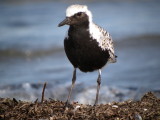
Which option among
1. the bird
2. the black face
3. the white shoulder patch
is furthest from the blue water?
the black face

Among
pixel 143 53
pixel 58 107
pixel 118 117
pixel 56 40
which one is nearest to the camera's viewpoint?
pixel 118 117

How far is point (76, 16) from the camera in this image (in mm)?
7590

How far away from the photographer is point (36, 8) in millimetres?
22203

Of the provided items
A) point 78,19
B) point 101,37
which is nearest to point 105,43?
point 101,37

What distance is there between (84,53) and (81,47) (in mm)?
118

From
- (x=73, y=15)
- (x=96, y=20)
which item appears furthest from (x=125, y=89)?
(x=96, y=20)

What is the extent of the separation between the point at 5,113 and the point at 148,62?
8208 millimetres

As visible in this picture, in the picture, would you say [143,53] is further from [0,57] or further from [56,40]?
[0,57]

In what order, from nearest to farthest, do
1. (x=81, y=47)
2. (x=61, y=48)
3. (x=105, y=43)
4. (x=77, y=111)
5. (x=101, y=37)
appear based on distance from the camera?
(x=77, y=111) < (x=81, y=47) < (x=101, y=37) < (x=105, y=43) < (x=61, y=48)

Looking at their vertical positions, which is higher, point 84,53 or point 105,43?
point 105,43

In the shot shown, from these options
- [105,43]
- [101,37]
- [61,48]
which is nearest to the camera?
[101,37]

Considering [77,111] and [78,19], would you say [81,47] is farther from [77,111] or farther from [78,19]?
[77,111]

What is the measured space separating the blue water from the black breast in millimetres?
3081

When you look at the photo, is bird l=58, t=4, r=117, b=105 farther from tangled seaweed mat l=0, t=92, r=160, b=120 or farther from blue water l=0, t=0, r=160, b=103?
blue water l=0, t=0, r=160, b=103
